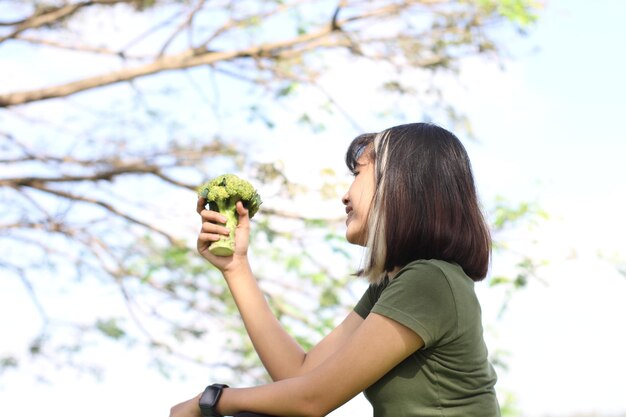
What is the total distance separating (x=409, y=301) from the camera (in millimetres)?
1649

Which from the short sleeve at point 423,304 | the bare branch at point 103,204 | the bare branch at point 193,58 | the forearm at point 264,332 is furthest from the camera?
the bare branch at point 103,204

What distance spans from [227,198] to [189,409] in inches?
23.1

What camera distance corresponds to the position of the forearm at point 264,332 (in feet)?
6.94

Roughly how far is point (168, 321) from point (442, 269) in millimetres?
4864

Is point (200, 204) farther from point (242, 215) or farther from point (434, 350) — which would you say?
point (434, 350)

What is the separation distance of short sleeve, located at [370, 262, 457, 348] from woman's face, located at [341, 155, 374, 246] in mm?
217

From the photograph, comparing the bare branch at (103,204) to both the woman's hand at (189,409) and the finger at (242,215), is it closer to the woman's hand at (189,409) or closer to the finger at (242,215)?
the finger at (242,215)

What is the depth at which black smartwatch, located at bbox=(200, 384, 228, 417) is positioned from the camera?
1750mm

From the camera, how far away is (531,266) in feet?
18.1

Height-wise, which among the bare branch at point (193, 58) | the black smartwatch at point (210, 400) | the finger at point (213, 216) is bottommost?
the black smartwatch at point (210, 400)

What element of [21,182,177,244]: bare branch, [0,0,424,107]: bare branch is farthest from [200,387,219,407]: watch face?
[21,182,177,244]: bare branch

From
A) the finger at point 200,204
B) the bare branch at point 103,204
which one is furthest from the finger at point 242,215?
the bare branch at point 103,204

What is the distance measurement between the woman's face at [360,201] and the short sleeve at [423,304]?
8.6 inches

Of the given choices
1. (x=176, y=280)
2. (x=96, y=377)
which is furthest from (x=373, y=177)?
(x=96, y=377)
